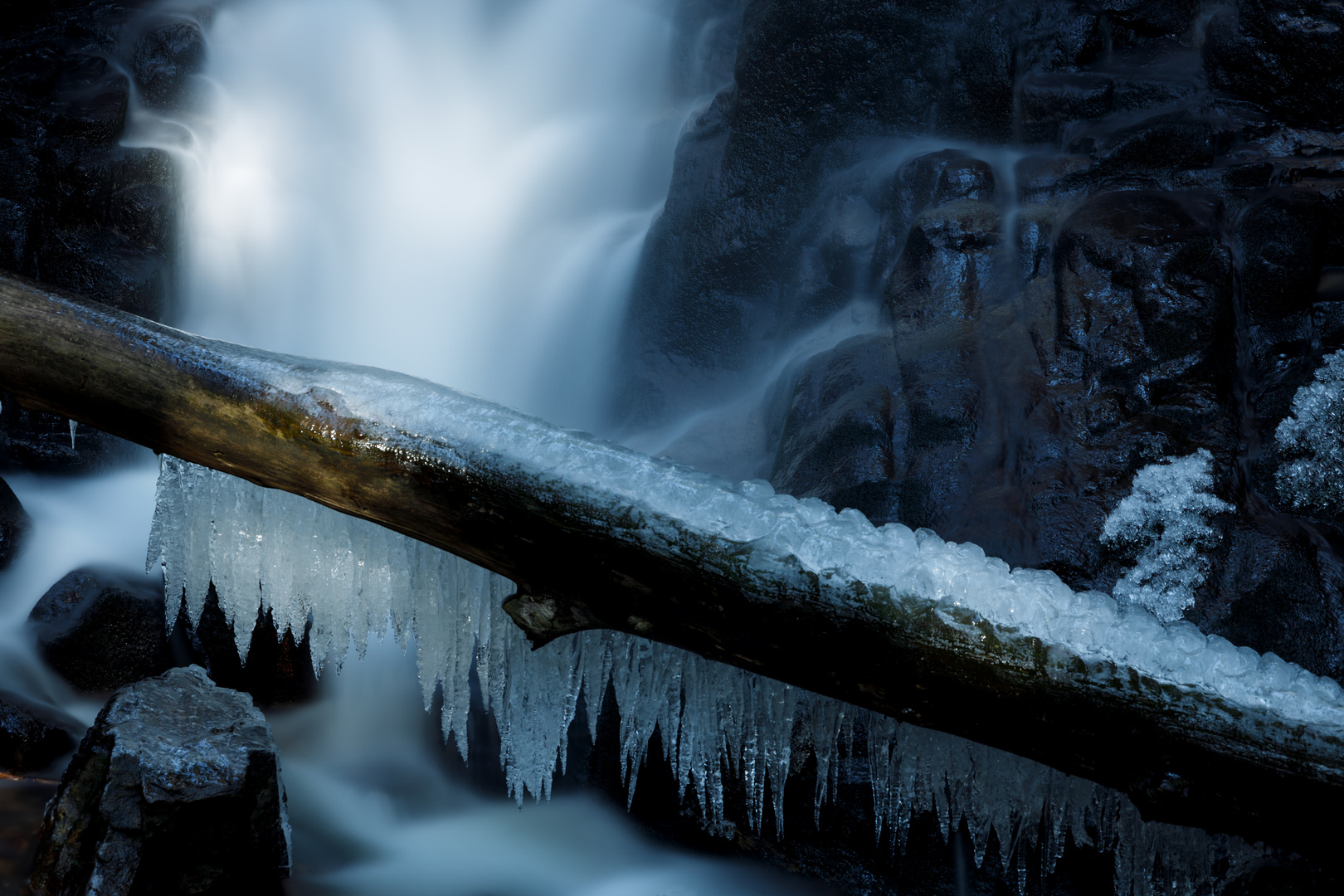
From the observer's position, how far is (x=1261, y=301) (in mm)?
4473

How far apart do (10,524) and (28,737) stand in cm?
212

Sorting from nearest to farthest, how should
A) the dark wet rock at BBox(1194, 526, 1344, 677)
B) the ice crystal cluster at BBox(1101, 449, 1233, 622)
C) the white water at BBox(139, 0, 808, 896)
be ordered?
1. the dark wet rock at BBox(1194, 526, 1344, 677)
2. the ice crystal cluster at BBox(1101, 449, 1233, 622)
3. the white water at BBox(139, 0, 808, 896)

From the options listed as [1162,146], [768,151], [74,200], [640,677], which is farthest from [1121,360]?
[74,200]

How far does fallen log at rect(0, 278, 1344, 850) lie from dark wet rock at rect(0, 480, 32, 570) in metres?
4.51

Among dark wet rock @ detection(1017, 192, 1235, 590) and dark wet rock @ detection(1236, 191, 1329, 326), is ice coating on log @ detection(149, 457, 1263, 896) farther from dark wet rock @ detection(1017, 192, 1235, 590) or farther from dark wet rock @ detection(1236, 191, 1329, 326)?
dark wet rock @ detection(1236, 191, 1329, 326)

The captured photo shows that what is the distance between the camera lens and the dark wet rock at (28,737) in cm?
427

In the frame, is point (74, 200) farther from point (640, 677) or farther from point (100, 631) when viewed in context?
point (640, 677)

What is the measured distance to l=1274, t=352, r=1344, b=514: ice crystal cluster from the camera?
390 centimetres

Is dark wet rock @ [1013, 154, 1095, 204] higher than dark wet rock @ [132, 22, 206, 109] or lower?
lower

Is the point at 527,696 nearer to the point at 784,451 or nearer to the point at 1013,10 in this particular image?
the point at 784,451

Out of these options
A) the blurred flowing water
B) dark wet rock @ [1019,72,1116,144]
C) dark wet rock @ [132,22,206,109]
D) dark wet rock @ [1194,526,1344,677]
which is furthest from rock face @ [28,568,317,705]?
dark wet rock @ [132,22,206,109]

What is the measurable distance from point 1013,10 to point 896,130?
111 centimetres

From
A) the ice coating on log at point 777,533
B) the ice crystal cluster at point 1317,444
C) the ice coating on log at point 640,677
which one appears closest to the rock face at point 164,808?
the ice coating on log at point 640,677

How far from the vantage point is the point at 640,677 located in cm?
214
